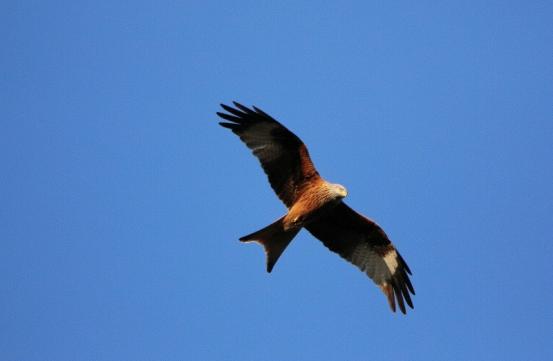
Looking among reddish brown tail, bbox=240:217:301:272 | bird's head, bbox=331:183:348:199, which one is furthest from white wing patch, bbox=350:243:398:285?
bird's head, bbox=331:183:348:199

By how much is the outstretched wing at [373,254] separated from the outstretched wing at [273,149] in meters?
0.94

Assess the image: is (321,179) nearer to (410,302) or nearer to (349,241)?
(349,241)

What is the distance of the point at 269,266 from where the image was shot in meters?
10.1

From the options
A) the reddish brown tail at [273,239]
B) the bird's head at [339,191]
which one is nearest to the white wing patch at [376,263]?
the reddish brown tail at [273,239]

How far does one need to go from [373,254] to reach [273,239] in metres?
1.97

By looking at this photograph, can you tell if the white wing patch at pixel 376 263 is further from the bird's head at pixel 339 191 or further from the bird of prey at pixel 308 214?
the bird's head at pixel 339 191

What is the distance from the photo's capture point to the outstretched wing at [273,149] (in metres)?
10.2

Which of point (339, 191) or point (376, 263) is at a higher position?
point (339, 191)

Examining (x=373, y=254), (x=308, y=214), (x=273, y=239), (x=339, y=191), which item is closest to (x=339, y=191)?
(x=339, y=191)

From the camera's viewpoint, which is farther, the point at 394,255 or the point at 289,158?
the point at 394,255

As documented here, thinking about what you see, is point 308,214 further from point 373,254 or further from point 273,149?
point 373,254

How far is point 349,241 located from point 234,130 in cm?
271

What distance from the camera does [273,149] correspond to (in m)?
10.3

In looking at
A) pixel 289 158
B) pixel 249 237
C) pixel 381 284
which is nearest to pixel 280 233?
pixel 249 237
